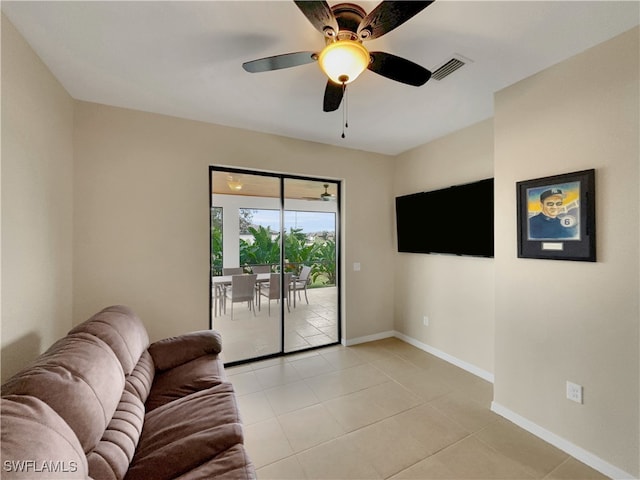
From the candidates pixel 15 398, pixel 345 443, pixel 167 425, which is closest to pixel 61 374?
pixel 15 398

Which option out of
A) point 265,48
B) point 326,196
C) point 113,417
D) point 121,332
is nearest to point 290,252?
point 326,196

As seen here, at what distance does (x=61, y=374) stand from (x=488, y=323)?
133 inches

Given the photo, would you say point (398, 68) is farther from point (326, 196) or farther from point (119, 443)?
point (119, 443)

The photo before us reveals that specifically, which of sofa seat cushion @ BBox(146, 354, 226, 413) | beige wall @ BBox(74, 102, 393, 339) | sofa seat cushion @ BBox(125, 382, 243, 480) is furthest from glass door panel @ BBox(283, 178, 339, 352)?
sofa seat cushion @ BBox(125, 382, 243, 480)

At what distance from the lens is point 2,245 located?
4.70ft

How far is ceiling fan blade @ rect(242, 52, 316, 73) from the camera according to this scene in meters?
1.47

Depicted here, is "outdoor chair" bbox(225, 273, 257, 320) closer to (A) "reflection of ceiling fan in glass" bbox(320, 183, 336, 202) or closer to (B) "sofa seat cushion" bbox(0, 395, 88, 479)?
(A) "reflection of ceiling fan in glass" bbox(320, 183, 336, 202)

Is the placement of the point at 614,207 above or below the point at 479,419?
above

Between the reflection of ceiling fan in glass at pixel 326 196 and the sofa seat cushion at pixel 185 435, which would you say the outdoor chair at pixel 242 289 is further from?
the sofa seat cushion at pixel 185 435

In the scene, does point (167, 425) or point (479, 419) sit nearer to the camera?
point (167, 425)

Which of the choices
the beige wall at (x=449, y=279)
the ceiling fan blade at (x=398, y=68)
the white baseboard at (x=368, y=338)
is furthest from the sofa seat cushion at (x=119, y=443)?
the beige wall at (x=449, y=279)

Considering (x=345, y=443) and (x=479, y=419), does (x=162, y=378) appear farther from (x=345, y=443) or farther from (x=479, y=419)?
(x=479, y=419)

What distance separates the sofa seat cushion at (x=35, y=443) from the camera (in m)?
0.73

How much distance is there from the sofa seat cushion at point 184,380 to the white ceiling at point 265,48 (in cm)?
228
